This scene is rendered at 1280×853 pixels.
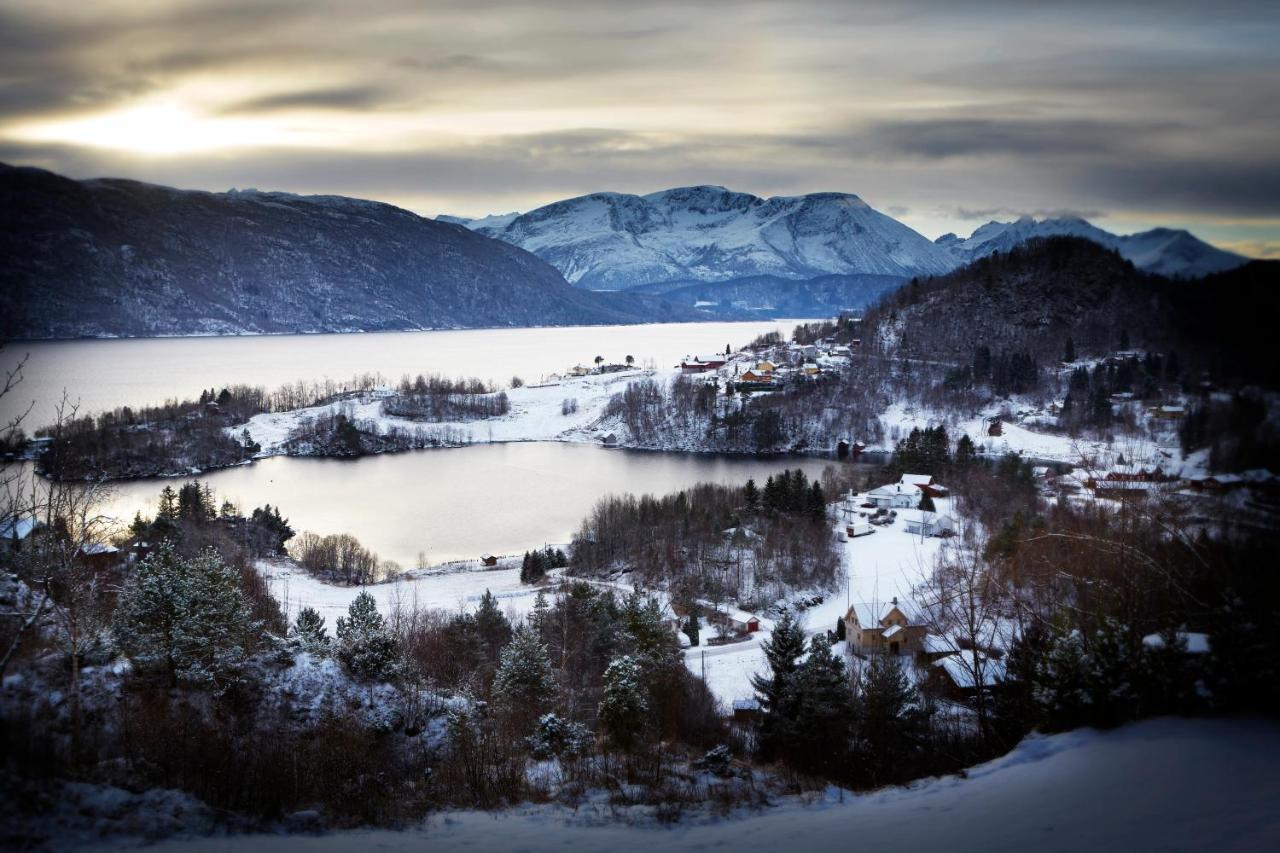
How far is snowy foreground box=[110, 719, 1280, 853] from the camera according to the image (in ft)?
11.7

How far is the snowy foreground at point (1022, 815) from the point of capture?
11.7ft

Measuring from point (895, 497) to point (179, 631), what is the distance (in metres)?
27.1

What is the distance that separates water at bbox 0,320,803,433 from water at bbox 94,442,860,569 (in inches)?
385

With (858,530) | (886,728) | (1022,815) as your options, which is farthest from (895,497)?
(1022,815)

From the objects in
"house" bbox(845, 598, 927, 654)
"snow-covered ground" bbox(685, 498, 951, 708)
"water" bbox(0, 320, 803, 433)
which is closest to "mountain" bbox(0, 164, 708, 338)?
"water" bbox(0, 320, 803, 433)

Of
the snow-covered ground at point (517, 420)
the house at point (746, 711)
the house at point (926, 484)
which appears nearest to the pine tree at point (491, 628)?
the house at point (746, 711)

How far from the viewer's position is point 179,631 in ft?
24.4

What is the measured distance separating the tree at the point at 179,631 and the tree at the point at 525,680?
3.13 metres

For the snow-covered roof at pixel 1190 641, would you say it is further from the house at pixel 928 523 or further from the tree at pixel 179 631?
the house at pixel 928 523

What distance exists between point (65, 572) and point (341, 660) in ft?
9.04

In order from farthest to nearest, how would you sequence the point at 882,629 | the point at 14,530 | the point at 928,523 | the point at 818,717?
the point at 928,523, the point at 882,629, the point at 818,717, the point at 14,530

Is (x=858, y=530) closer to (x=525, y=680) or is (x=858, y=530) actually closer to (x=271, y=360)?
(x=525, y=680)

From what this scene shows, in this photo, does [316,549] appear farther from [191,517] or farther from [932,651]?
[932,651]

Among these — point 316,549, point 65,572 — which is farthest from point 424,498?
point 65,572
